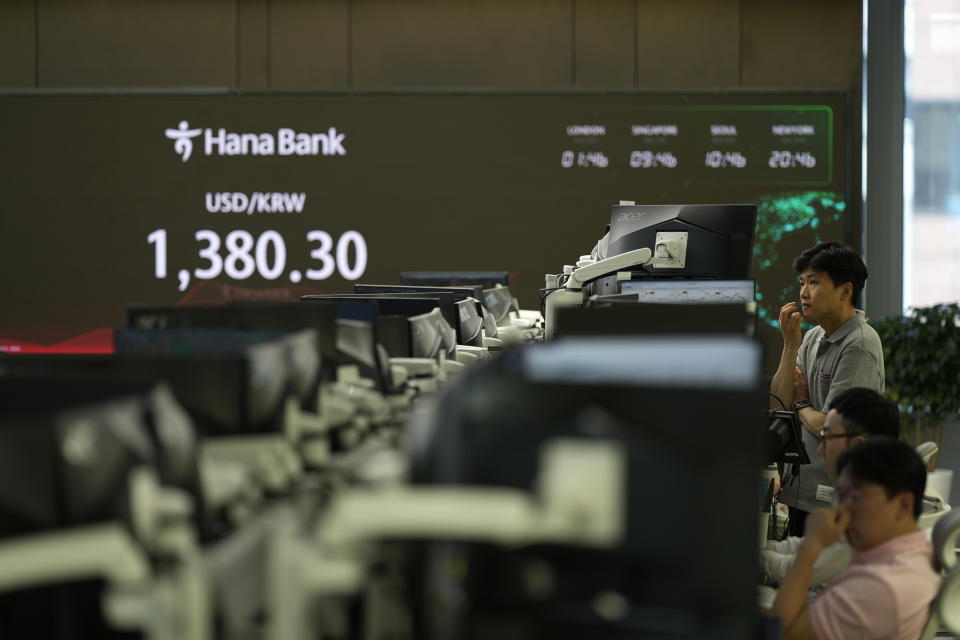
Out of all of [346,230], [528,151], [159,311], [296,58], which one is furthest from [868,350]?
[296,58]

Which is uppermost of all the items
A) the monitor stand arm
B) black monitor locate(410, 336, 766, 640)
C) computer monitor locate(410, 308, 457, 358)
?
the monitor stand arm

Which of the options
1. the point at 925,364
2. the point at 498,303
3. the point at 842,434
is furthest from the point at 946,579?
the point at 925,364

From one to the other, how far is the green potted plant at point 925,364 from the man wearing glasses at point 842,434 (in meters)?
2.44

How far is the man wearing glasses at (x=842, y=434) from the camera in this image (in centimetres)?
172

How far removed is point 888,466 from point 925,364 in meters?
3.00

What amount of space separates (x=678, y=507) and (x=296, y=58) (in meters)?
5.53

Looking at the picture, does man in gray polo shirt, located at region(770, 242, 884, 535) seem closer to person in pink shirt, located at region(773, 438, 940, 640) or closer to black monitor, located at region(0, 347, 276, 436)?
person in pink shirt, located at region(773, 438, 940, 640)

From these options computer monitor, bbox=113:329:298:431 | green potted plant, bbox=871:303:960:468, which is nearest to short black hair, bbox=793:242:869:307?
green potted plant, bbox=871:303:960:468

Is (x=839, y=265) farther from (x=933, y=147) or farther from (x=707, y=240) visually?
(x=933, y=147)

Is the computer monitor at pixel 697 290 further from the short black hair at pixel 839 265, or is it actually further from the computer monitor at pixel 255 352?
the computer monitor at pixel 255 352

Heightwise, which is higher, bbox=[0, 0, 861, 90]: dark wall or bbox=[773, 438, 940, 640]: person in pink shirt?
bbox=[0, 0, 861, 90]: dark wall

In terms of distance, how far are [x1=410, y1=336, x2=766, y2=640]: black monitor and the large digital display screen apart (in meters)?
4.99

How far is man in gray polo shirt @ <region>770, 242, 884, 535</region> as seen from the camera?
8.50 ft

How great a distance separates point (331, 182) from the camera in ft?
18.4
